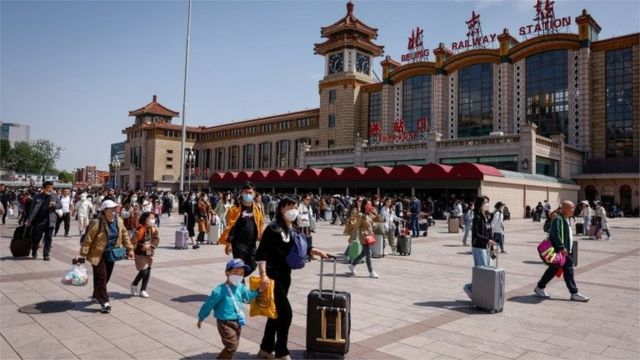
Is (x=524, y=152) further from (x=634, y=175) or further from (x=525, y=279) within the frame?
(x=525, y=279)

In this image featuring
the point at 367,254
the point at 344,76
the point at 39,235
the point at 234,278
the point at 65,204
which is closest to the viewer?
the point at 234,278

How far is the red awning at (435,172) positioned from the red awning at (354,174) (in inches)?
251

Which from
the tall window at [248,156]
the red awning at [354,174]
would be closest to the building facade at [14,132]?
the tall window at [248,156]

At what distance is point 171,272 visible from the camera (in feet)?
34.2

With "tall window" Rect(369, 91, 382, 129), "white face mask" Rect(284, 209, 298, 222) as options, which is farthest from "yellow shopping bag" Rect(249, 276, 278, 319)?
"tall window" Rect(369, 91, 382, 129)

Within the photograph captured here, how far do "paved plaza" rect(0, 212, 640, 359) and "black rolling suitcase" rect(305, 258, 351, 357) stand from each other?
0.36 m

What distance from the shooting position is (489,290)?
24.5ft

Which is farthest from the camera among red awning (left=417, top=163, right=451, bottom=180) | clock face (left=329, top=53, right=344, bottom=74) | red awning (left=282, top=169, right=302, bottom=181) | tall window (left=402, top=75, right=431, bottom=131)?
clock face (left=329, top=53, right=344, bottom=74)

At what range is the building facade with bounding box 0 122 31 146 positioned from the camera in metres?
169

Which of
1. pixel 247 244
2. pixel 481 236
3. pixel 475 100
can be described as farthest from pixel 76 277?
pixel 475 100

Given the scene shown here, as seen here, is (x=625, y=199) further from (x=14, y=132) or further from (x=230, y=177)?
(x=14, y=132)

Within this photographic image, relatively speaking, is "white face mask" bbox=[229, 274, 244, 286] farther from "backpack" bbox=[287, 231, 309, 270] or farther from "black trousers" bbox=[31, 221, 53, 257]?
"black trousers" bbox=[31, 221, 53, 257]

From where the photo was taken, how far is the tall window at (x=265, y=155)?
77375mm

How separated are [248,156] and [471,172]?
55728 mm
